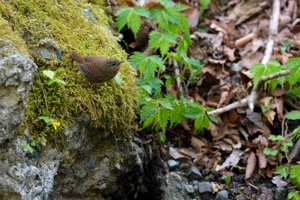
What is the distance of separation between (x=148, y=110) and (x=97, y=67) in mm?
590

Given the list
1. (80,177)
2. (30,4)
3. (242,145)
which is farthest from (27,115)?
(242,145)

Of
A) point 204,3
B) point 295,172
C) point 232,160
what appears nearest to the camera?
point 295,172

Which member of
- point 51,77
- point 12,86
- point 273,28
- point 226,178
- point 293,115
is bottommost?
point 226,178

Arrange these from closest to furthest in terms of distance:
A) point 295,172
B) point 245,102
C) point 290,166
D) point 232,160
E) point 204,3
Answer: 1. point 295,172
2. point 290,166
3. point 232,160
4. point 245,102
5. point 204,3

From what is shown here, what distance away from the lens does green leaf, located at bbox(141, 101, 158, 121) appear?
3393 millimetres

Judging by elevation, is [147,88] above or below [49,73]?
below

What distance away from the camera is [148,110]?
11.2ft

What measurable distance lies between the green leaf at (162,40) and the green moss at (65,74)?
409 mm

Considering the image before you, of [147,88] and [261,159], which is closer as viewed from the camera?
[147,88]

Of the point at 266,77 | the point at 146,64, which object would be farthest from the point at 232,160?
the point at 146,64

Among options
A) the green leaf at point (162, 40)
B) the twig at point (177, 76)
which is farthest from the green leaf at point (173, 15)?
the twig at point (177, 76)

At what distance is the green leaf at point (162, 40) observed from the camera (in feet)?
12.6

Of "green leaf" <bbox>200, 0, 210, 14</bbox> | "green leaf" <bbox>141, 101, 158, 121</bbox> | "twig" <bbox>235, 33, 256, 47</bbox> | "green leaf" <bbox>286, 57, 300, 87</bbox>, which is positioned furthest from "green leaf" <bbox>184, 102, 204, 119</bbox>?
"green leaf" <bbox>200, 0, 210, 14</bbox>

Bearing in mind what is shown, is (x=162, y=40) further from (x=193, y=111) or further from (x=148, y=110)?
(x=148, y=110)
